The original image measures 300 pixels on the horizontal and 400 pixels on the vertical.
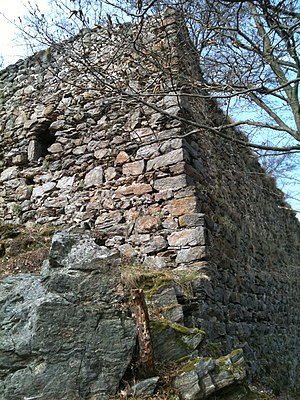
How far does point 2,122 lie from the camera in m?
6.38

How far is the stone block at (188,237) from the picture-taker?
4.60 m

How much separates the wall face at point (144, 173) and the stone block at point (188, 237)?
1 cm

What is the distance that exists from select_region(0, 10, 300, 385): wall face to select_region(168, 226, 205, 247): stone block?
10 millimetres

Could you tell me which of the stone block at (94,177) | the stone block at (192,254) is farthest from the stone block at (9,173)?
the stone block at (192,254)

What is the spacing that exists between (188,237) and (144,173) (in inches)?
36.2

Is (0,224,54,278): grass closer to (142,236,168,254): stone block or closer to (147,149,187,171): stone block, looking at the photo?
(142,236,168,254): stone block

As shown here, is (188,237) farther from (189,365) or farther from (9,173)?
(9,173)

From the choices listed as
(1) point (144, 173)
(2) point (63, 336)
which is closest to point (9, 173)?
(1) point (144, 173)

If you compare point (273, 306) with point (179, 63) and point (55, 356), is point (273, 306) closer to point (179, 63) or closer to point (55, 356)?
point (179, 63)

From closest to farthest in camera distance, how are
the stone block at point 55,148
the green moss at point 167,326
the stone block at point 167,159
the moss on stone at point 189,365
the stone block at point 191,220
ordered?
the moss on stone at point 189,365
the green moss at point 167,326
the stone block at point 191,220
the stone block at point 167,159
the stone block at point 55,148

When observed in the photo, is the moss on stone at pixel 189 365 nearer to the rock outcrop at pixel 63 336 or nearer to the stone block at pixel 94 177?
the rock outcrop at pixel 63 336

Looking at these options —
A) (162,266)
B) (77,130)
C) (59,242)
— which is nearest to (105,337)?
(59,242)

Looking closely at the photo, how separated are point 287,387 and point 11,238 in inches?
154

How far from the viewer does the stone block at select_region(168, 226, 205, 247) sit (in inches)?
181
